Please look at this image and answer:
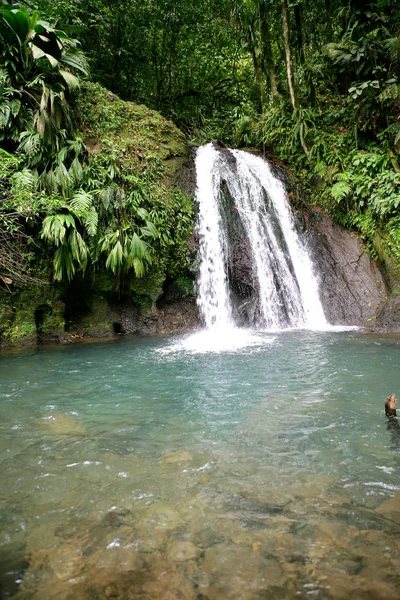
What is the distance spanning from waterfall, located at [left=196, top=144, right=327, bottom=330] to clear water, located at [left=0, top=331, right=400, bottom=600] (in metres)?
3.92

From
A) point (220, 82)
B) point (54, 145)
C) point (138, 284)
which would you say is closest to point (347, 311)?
point (138, 284)

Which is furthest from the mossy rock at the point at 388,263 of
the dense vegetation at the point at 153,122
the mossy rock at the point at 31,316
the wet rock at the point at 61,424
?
the wet rock at the point at 61,424

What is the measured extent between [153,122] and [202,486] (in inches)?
400

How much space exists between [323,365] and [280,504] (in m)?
3.61

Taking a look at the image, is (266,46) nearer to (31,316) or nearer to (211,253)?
(211,253)

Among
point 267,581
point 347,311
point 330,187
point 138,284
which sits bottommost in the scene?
point 267,581

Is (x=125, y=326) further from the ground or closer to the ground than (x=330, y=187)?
closer to the ground

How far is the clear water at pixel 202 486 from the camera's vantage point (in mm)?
1994

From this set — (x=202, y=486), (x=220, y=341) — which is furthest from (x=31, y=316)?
(x=202, y=486)

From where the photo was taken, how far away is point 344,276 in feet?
33.0

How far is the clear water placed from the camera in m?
1.99

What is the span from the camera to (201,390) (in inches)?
201

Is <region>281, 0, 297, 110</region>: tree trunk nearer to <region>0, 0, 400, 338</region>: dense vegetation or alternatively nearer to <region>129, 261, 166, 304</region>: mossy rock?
<region>0, 0, 400, 338</region>: dense vegetation

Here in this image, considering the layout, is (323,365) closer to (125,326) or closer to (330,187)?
(125,326)
